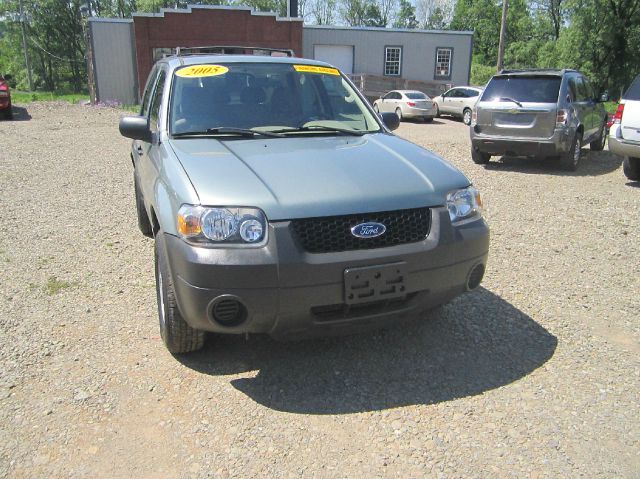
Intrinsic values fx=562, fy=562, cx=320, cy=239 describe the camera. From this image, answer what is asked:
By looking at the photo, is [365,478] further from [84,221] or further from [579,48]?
[579,48]

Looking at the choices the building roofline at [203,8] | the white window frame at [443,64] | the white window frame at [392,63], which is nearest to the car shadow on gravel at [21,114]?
the building roofline at [203,8]

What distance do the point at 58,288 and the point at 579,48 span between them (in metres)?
35.7

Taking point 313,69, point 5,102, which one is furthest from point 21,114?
point 313,69

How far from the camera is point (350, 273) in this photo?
2922 mm

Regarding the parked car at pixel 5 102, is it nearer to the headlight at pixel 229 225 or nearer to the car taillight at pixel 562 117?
the car taillight at pixel 562 117

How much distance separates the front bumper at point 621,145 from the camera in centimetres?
853

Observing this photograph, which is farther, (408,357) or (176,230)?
(408,357)

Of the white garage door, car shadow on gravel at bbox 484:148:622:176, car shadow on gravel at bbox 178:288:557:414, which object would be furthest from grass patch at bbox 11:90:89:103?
car shadow on gravel at bbox 178:288:557:414

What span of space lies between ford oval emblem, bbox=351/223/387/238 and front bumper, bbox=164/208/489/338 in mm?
87

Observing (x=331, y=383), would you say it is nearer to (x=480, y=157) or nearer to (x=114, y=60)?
(x=480, y=157)

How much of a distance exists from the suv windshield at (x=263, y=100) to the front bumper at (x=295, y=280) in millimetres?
1294

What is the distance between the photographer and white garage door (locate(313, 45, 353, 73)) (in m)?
31.4

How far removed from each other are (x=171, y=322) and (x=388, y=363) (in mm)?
1371

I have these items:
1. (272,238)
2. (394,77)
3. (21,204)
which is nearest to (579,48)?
(394,77)
